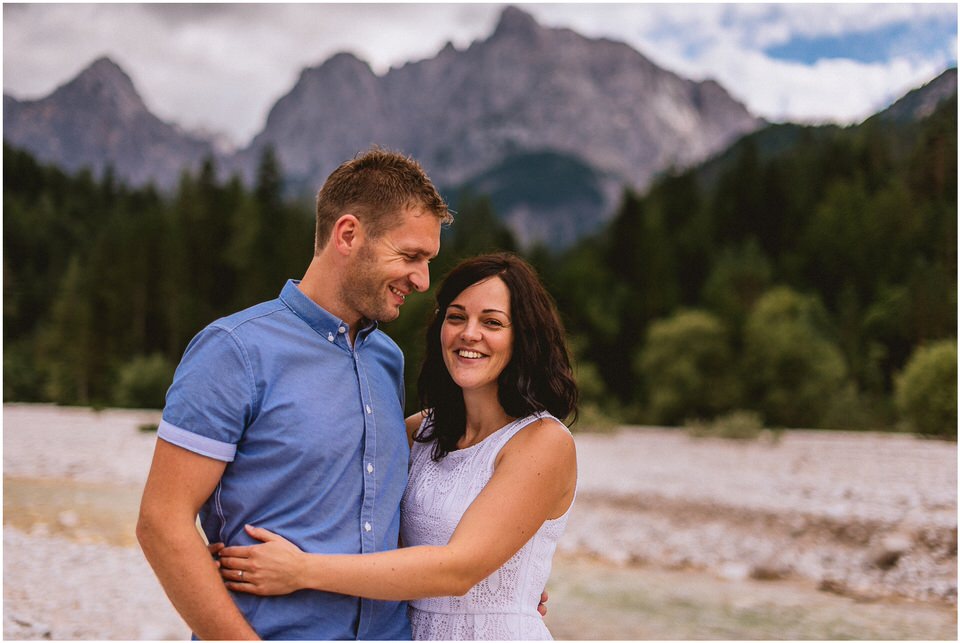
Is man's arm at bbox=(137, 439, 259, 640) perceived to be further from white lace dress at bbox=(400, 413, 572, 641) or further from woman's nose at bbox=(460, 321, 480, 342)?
woman's nose at bbox=(460, 321, 480, 342)

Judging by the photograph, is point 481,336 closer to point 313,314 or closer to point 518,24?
point 313,314

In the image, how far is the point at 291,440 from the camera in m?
2.29

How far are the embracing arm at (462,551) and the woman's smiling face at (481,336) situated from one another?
0.26 m

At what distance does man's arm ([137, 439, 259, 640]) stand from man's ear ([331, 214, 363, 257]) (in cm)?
77

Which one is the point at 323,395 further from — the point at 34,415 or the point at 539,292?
the point at 34,415

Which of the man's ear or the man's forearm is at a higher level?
the man's ear

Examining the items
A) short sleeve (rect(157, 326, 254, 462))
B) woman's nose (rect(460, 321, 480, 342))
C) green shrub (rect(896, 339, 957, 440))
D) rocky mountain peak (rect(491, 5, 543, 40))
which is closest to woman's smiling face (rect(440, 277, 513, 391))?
woman's nose (rect(460, 321, 480, 342))

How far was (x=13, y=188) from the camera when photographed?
63219 mm

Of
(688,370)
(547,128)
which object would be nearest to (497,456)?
(688,370)

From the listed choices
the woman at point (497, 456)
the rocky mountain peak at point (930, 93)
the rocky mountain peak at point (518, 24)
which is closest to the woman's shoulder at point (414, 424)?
the woman at point (497, 456)

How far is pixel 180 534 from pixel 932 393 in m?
25.3

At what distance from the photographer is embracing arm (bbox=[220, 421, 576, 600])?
226 cm

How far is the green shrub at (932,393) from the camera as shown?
22.8 meters

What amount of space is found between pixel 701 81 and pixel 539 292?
660 feet
